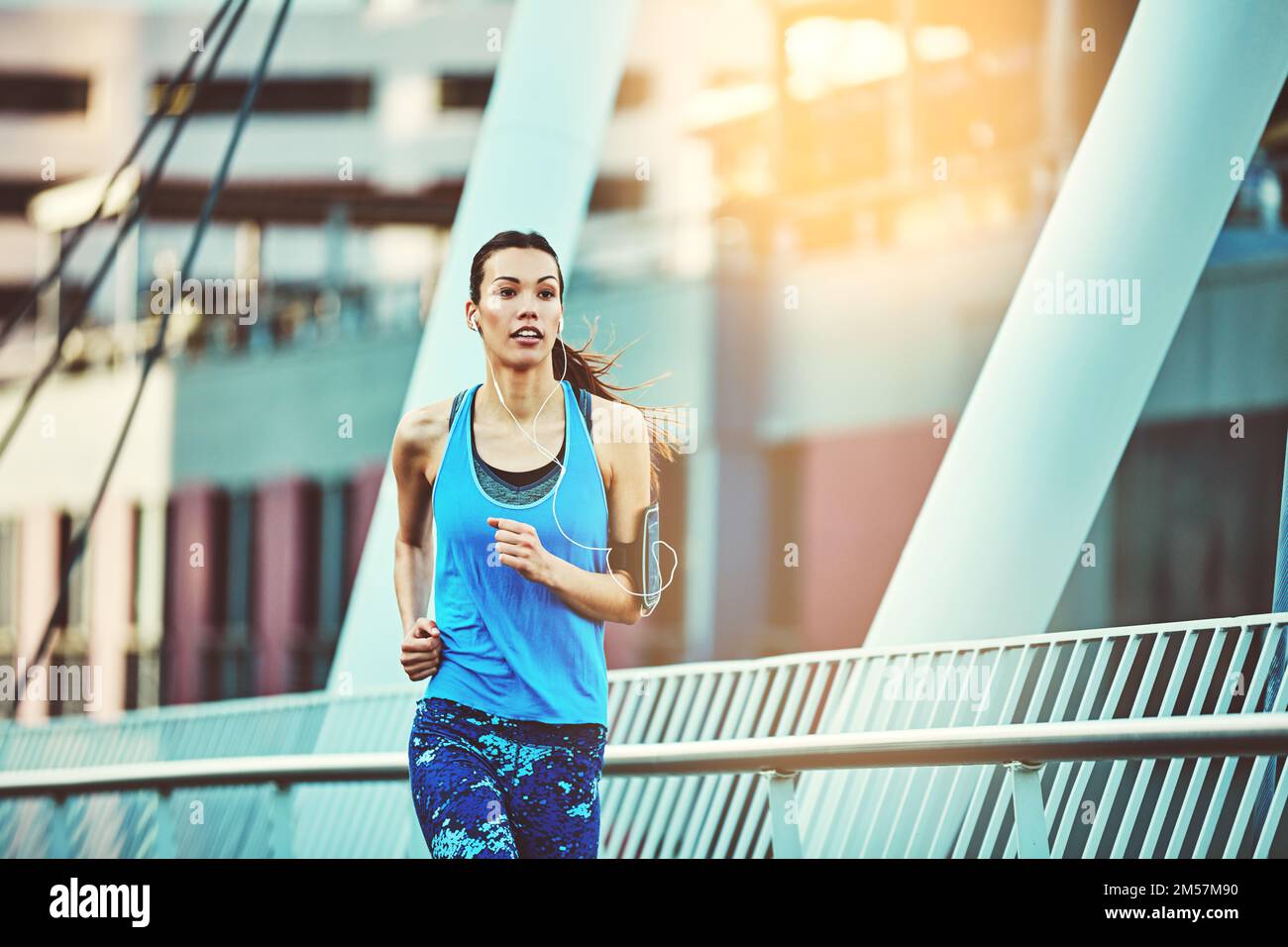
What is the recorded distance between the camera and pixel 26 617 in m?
19.8

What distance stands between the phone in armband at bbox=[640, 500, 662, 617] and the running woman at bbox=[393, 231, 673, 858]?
20mm

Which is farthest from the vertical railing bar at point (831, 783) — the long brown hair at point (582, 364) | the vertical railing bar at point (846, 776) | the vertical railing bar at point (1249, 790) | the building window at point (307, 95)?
the building window at point (307, 95)

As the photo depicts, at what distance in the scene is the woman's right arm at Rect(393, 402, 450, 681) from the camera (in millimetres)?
4125

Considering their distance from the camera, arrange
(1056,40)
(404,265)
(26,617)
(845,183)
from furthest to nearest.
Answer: (26,617) → (404,265) → (845,183) → (1056,40)

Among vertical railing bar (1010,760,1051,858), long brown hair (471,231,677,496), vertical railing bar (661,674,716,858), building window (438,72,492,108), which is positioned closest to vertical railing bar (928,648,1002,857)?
vertical railing bar (1010,760,1051,858)

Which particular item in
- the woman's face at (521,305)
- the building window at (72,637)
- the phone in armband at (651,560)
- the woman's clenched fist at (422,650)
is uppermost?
the woman's face at (521,305)

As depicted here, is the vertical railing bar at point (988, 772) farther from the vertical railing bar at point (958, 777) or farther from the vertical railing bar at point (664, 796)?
the vertical railing bar at point (664, 796)

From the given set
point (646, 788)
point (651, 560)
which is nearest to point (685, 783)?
point (646, 788)

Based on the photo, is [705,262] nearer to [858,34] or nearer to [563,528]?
[858,34]

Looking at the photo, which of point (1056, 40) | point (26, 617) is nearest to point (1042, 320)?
point (1056, 40)

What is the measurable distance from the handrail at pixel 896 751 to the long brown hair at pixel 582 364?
680 mm

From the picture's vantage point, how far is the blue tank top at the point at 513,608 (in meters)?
3.88

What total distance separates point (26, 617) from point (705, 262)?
9.72 metres

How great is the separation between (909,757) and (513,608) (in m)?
0.91
